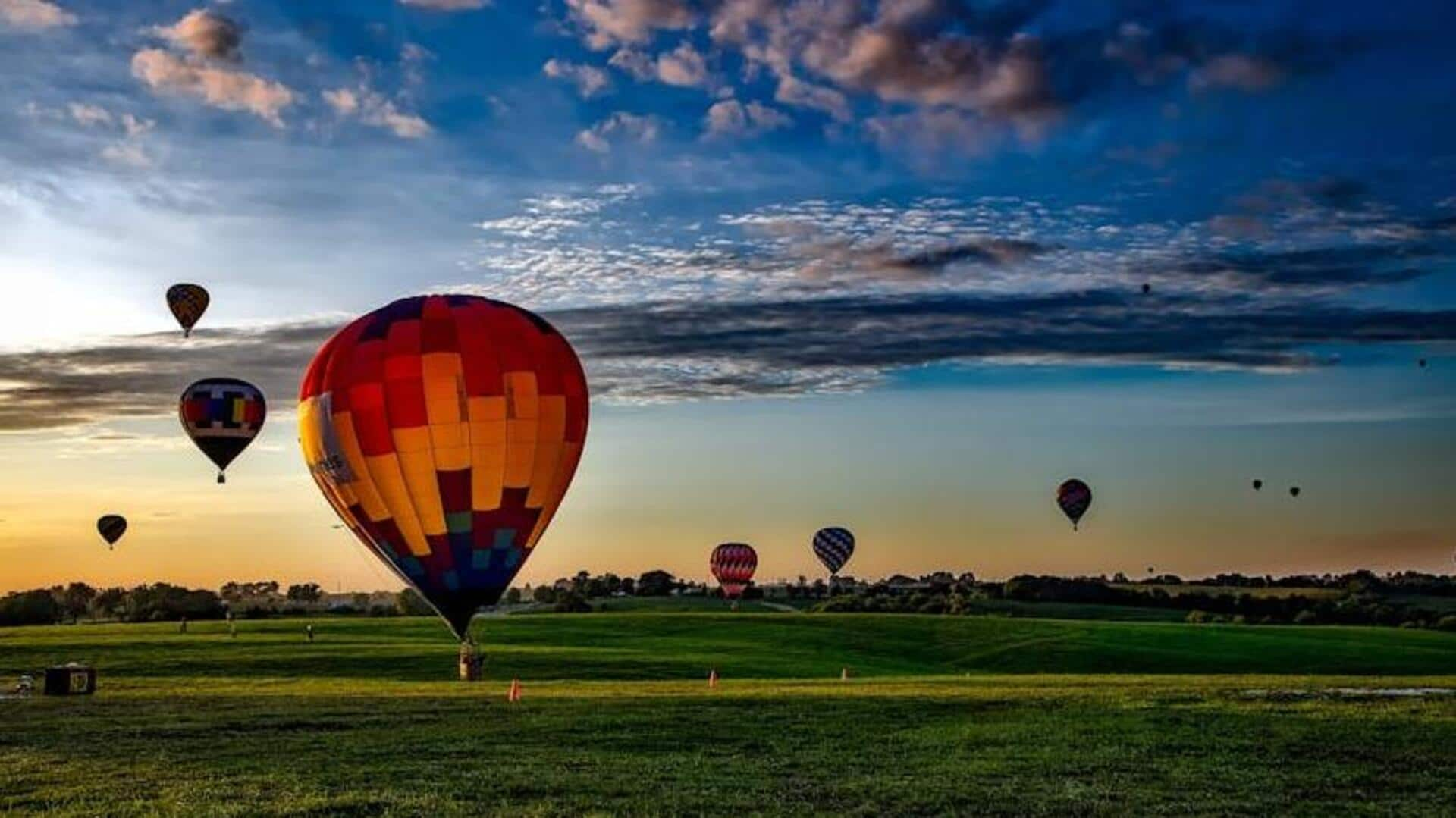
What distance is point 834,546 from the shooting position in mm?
120250

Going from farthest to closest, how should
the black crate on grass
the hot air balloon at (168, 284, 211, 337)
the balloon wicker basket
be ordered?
the hot air balloon at (168, 284, 211, 337) → the black crate on grass → the balloon wicker basket

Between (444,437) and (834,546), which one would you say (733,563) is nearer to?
(834,546)

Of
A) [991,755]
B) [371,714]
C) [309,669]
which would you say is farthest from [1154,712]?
[309,669]

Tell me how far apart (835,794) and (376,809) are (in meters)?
7.48

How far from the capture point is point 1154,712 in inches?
1533

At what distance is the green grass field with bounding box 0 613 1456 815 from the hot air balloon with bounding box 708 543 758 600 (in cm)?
4824

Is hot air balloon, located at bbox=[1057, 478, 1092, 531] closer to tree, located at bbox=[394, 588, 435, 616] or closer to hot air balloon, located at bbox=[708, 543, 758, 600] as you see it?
hot air balloon, located at bbox=[708, 543, 758, 600]

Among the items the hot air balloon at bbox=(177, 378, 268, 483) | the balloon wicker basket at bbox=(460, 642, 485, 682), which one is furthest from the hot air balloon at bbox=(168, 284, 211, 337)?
the balloon wicker basket at bbox=(460, 642, 485, 682)

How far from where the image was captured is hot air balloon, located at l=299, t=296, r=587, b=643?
137 feet

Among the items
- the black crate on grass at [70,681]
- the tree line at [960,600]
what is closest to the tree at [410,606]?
the tree line at [960,600]

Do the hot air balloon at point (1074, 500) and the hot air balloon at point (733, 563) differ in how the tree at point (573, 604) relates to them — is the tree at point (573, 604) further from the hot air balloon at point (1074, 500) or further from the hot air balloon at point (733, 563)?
the hot air balloon at point (1074, 500)

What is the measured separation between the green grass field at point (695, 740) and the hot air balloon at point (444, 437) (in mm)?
4304

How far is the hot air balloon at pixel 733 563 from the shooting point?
392ft

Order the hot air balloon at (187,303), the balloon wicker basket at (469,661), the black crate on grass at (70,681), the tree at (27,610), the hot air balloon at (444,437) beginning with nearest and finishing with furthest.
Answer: the hot air balloon at (444,437)
the balloon wicker basket at (469,661)
the black crate on grass at (70,681)
the hot air balloon at (187,303)
the tree at (27,610)
